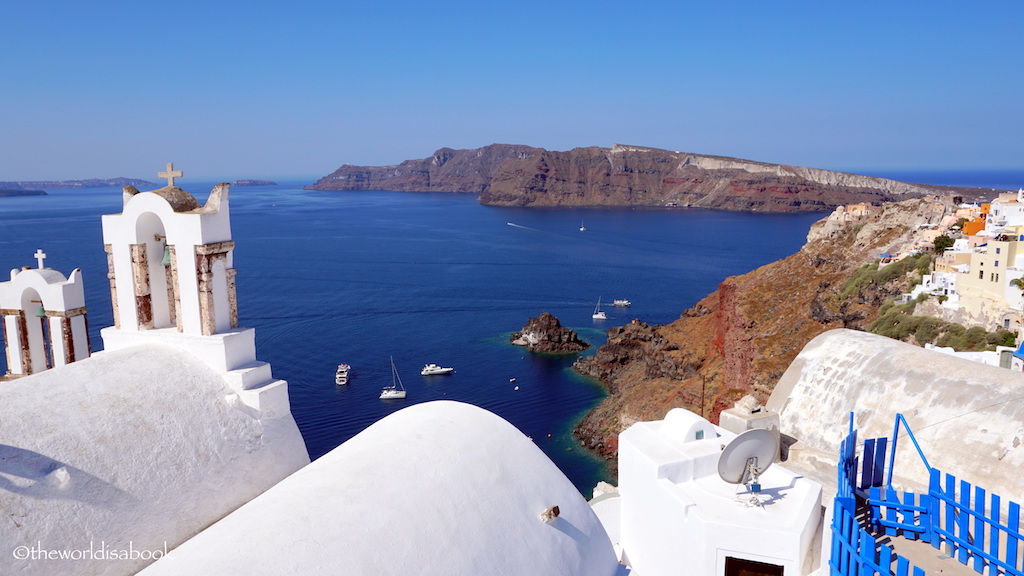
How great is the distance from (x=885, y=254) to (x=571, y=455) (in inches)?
981

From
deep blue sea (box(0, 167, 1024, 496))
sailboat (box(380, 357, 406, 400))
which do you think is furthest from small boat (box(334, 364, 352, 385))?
sailboat (box(380, 357, 406, 400))

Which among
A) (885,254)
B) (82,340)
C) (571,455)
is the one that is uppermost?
(82,340)

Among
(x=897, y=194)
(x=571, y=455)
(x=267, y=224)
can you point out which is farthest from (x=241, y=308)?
(x=897, y=194)

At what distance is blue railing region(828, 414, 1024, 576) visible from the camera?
7.01 m

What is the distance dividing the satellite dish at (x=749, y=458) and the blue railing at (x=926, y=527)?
2.92ft

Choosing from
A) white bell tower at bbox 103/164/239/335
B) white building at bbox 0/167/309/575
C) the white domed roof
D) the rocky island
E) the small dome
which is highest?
the small dome

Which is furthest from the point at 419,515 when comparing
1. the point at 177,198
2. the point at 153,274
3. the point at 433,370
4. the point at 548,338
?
the point at 548,338

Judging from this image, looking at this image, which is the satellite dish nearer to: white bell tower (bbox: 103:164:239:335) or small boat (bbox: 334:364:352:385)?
white bell tower (bbox: 103:164:239:335)

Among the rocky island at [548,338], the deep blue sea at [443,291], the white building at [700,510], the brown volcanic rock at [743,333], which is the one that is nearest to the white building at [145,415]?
the white building at [700,510]

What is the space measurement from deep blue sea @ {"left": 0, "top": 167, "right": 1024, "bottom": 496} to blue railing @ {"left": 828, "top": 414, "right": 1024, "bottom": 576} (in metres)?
21.0

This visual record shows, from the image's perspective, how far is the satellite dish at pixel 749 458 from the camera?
344 inches

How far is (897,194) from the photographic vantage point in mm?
169000

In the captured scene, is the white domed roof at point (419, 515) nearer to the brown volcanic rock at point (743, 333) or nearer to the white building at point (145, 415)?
the white building at point (145, 415)

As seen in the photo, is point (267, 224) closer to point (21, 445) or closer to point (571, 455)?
point (571, 455)
